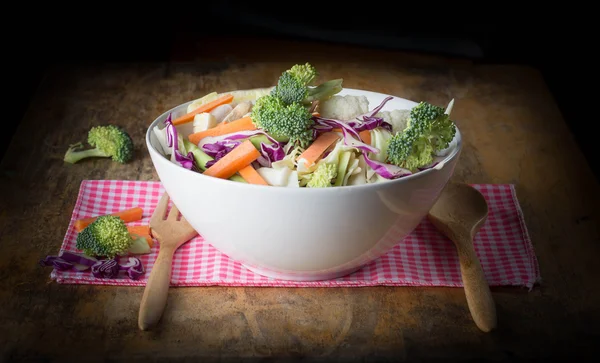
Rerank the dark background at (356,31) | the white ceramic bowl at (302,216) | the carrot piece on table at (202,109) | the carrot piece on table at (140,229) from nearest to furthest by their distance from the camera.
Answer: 1. the white ceramic bowl at (302,216)
2. the carrot piece on table at (202,109)
3. the carrot piece on table at (140,229)
4. the dark background at (356,31)

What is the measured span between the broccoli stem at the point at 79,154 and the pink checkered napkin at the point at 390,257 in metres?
0.20

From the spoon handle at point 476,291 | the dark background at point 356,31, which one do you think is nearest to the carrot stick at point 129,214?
the spoon handle at point 476,291

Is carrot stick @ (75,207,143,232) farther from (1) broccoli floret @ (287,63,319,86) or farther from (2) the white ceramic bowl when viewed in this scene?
(1) broccoli floret @ (287,63,319,86)

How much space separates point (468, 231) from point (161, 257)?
76cm

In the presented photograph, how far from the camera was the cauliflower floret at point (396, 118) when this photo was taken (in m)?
1.73

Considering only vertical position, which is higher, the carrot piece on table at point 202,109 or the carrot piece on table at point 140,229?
the carrot piece on table at point 202,109

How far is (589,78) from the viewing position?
14.8ft

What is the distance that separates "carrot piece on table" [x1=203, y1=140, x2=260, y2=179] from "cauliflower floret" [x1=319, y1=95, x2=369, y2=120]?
0.22 meters

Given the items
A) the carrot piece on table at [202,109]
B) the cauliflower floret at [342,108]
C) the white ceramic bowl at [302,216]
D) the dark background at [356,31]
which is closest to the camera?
the white ceramic bowl at [302,216]

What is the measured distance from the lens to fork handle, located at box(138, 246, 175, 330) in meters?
1.58

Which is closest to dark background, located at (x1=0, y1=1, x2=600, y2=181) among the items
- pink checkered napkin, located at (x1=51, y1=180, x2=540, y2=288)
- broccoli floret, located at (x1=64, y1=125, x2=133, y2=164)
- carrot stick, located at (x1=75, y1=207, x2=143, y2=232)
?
broccoli floret, located at (x1=64, y1=125, x2=133, y2=164)

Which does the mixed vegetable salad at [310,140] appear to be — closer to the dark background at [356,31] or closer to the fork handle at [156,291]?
the fork handle at [156,291]

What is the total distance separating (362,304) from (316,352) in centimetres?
20

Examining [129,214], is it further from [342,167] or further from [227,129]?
[342,167]
